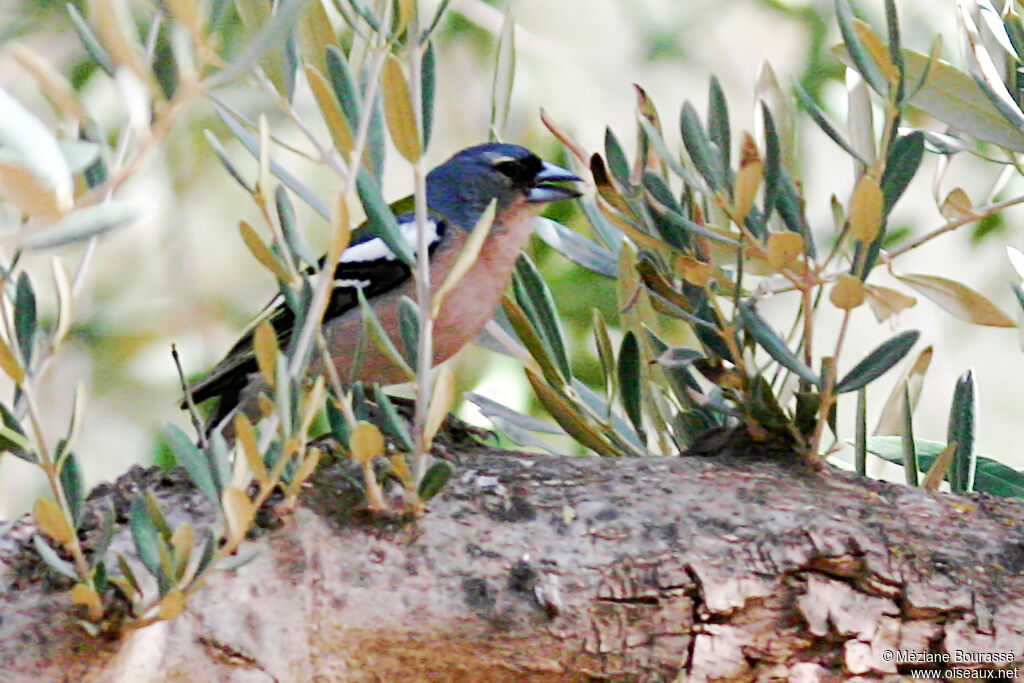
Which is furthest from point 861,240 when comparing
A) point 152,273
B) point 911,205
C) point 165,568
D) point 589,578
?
point 911,205

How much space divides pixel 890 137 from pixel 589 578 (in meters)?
0.61

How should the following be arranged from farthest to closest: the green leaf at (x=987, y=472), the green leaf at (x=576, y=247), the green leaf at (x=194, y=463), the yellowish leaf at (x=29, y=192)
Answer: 1. the green leaf at (x=576, y=247)
2. the green leaf at (x=987, y=472)
3. the green leaf at (x=194, y=463)
4. the yellowish leaf at (x=29, y=192)

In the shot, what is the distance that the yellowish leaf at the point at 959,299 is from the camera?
1.52m

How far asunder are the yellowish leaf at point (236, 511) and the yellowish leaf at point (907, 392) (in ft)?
3.35

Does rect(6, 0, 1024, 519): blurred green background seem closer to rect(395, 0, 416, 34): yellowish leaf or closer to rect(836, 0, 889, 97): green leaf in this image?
rect(836, 0, 889, 97): green leaf

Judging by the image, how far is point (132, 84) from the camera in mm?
876

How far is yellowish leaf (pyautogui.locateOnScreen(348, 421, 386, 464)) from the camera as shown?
108 cm

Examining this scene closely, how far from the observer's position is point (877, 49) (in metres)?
1.33

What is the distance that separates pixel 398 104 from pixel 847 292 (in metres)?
0.54

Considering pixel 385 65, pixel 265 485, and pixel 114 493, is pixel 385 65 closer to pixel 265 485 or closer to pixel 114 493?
pixel 265 485

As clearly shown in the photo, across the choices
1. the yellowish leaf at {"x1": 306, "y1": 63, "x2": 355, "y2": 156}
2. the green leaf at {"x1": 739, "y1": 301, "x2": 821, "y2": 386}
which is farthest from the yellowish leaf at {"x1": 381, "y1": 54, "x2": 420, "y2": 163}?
the green leaf at {"x1": 739, "y1": 301, "x2": 821, "y2": 386}

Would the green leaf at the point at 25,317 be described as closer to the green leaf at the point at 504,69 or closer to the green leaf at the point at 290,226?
the green leaf at the point at 290,226

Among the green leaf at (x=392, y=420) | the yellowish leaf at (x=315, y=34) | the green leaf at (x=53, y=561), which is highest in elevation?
the yellowish leaf at (x=315, y=34)

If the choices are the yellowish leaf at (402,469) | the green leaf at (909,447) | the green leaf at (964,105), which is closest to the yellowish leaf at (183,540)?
the yellowish leaf at (402,469)
